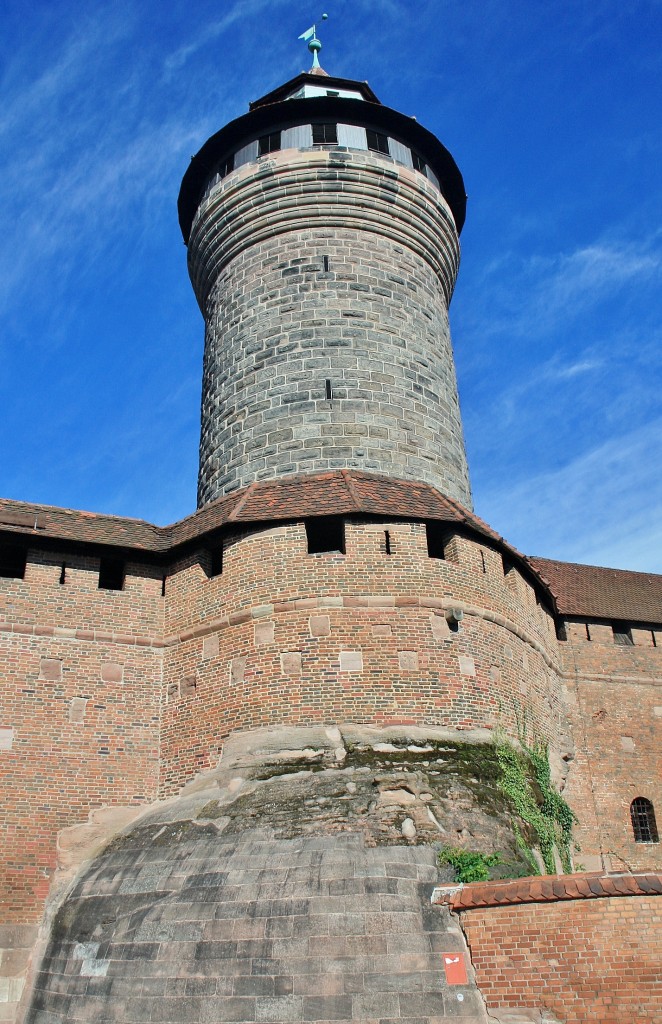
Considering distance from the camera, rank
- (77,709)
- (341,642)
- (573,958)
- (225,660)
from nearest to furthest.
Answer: (573,958) < (341,642) < (225,660) < (77,709)

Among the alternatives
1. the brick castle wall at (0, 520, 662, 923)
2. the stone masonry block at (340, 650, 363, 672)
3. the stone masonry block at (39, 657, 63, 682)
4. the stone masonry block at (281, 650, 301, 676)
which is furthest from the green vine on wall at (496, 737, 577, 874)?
the stone masonry block at (39, 657, 63, 682)

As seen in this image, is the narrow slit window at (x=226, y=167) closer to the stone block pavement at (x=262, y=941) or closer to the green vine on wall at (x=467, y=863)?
the stone block pavement at (x=262, y=941)

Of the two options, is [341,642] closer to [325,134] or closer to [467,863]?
[467,863]

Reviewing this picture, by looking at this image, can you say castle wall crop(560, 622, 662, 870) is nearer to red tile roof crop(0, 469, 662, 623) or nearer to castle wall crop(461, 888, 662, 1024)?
red tile roof crop(0, 469, 662, 623)

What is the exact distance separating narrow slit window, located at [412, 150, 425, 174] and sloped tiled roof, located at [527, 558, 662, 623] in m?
8.15

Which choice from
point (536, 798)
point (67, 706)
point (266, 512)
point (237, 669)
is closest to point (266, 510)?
point (266, 512)

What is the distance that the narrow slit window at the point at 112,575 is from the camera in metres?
13.5

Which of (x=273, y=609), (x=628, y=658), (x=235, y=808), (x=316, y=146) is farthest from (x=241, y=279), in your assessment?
(x=628, y=658)

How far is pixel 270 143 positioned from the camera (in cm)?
1633

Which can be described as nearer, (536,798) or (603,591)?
(536,798)

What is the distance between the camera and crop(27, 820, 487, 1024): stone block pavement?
25.9ft

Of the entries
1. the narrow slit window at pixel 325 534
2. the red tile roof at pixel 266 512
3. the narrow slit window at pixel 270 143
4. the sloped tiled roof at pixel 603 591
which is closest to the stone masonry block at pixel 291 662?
the narrow slit window at pixel 325 534

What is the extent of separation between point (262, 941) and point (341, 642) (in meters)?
3.99

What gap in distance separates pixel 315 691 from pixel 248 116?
1139 centimetres
